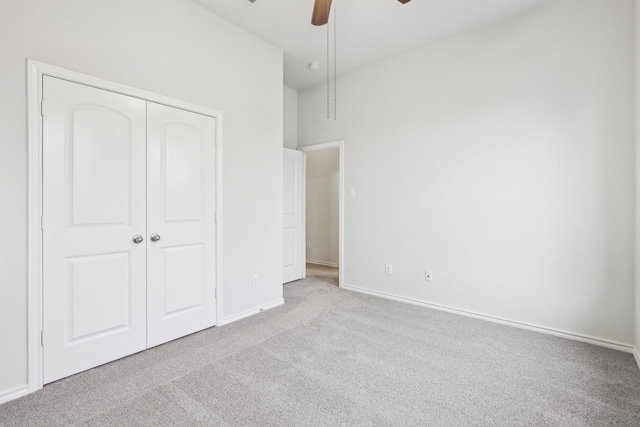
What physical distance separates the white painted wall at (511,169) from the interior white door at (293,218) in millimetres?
999

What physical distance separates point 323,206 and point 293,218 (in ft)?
4.82

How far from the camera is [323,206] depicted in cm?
589

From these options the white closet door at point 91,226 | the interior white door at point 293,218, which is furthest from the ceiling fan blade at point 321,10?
the interior white door at point 293,218

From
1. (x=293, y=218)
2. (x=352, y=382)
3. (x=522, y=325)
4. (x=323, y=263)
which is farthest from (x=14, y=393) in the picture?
(x=323, y=263)

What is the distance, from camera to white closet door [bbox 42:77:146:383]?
1.93 meters

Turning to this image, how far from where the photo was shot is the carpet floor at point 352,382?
162cm

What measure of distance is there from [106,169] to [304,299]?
95.6 inches

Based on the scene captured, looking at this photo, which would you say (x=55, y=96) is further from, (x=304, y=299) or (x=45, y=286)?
(x=304, y=299)

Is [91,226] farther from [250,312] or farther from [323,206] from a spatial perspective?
[323,206]

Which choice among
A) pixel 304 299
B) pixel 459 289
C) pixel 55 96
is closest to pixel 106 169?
pixel 55 96

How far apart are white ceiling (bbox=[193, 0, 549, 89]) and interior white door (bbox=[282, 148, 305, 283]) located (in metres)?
1.40

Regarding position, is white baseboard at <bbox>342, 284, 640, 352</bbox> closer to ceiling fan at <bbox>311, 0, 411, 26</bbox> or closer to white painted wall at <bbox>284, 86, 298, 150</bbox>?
white painted wall at <bbox>284, 86, 298, 150</bbox>

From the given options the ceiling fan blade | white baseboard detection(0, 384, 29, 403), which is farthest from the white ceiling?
white baseboard detection(0, 384, 29, 403)

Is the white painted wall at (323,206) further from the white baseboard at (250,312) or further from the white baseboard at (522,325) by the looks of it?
the white baseboard at (250,312)
